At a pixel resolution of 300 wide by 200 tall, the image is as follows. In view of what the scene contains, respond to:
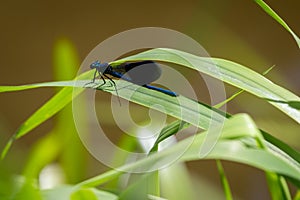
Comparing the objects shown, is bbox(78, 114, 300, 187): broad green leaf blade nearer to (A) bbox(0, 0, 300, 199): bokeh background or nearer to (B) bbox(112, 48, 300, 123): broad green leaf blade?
(B) bbox(112, 48, 300, 123): broad green leaf blade

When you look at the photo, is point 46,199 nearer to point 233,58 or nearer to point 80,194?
point 80,194

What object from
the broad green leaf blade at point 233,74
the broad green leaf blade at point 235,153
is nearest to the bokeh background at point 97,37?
the broad green leaf blade at point 233,74

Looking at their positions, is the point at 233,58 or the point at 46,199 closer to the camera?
the point at 46,199

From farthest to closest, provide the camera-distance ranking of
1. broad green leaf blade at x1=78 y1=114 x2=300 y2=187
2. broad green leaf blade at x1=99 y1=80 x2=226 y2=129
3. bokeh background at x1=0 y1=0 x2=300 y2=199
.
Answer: bokeh background at x1=0 y1=0 x2=300 y2=199
broad green leaf blade at x1=99 y1=80 x2=226 y2=129
broad green leaf blade at x1=78 y1=114 x2=300 y2=187

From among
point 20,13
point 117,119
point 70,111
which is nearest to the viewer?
point 70,111

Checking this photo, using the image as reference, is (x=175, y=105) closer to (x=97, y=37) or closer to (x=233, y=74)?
(x=233, y=74)

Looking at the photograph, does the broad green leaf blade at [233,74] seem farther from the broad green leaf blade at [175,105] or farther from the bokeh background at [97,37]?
the bokeh background at [97,37]

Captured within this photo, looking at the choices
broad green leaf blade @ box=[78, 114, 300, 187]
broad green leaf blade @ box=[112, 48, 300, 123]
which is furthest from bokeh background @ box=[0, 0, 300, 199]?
broad green leaf blade @ box=[78, 114, 300, 187]

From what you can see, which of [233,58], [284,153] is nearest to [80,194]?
[284,153]
